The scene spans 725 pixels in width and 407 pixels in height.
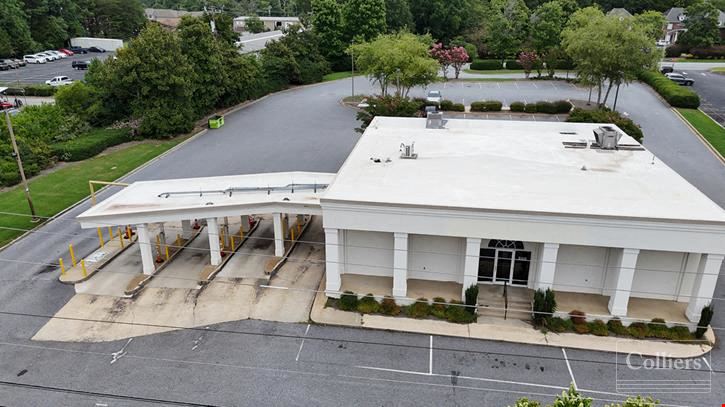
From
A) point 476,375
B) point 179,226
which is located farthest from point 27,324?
point 476,375

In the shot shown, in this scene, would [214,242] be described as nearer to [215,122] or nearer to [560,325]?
[560,325]

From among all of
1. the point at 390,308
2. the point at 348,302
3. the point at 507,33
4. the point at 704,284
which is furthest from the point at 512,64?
the point at 348,302

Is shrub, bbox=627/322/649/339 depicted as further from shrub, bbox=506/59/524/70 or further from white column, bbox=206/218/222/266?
shrub, bbox=506/59/524/70

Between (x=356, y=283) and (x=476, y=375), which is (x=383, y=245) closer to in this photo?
(x=356, y=283)

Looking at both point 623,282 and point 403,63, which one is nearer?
point 623,282

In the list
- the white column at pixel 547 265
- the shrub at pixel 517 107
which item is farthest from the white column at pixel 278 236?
the shrub at pixel 517 107

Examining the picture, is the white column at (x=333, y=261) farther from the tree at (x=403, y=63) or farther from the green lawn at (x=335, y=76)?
the green lawn at (x=335, y=76)
